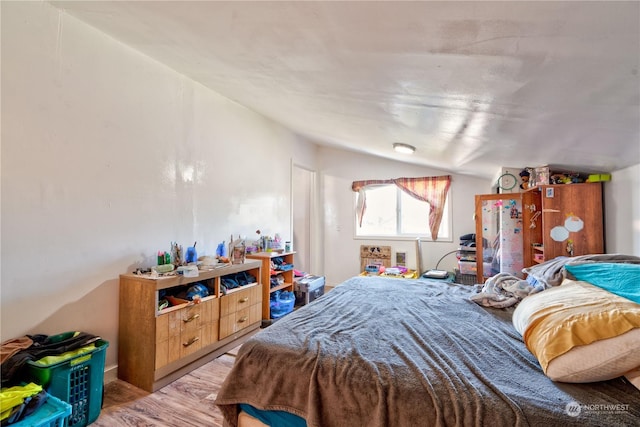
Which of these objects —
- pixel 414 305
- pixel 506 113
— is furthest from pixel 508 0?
pixel 414 305

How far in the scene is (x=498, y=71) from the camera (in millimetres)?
1161

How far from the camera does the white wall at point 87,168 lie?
170 centimetres

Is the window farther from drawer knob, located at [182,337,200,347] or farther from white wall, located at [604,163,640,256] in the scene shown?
drawer knob, located at [182,337,200,347]

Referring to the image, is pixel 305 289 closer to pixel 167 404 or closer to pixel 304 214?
pixel 304 214

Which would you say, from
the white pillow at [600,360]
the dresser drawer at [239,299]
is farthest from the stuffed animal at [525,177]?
the dresser drawer at [239,299]

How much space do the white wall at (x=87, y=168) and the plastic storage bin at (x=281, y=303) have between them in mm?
1014

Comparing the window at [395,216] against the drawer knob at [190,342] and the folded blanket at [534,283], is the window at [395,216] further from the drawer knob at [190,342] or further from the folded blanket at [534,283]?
the drawer knob at [190,342]

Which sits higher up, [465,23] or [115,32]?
[115,32]

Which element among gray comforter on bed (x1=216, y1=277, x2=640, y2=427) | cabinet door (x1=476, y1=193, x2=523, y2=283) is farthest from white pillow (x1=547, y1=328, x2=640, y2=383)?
cabinet door (x1=476, y1=193, x2=523, y2=283)

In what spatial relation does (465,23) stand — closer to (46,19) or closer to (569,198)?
(569,198)

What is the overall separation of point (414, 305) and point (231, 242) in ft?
7.16

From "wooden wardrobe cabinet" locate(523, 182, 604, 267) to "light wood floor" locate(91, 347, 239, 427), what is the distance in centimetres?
292

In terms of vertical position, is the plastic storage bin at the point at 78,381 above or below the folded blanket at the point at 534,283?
below

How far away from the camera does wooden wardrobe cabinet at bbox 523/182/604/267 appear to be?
7.50 feet
